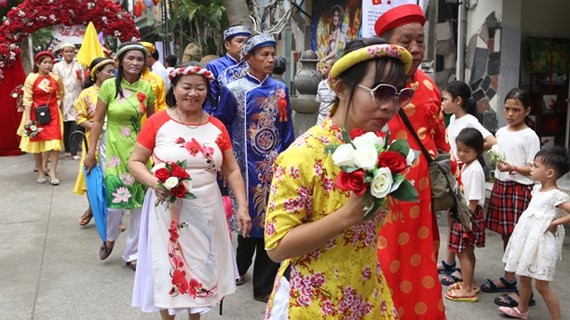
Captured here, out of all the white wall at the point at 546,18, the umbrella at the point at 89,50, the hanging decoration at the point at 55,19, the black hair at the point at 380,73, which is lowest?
the black hair at the point at 380,73

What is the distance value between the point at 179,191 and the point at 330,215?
1.70 m

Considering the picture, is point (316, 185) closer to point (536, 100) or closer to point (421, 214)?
point (421, 214)

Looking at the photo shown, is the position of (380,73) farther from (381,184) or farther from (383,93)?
(381,184)

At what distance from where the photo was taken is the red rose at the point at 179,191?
326cm

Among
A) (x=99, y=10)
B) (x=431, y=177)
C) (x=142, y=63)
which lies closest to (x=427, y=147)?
(x=431, y=177)

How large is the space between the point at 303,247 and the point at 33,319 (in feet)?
10.5

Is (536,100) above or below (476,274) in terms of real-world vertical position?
above

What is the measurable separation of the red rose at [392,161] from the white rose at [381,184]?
0.12 feet

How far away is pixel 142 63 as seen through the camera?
509 centimetres

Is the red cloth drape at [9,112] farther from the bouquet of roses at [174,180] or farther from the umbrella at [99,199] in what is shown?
the bouquet of roses at [174,180]

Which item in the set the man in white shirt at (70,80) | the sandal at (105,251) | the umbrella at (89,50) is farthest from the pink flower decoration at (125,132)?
the man in white shirt at (70,80)

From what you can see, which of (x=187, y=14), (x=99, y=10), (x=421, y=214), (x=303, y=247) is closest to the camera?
(x=303, y=247)

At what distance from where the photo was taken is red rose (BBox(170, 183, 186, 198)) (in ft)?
10.7

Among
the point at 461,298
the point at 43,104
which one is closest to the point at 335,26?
the point at 43,104
